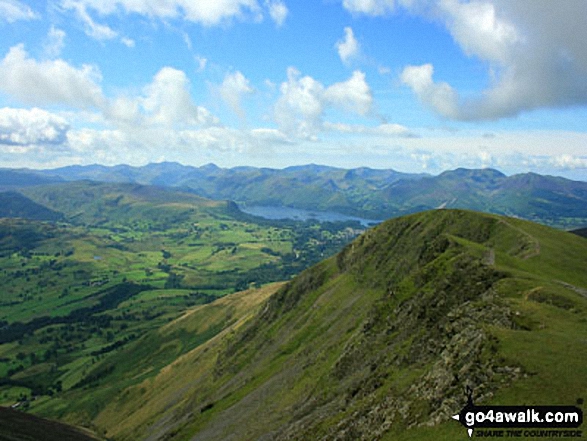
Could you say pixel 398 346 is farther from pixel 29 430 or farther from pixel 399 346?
pixel 29 430

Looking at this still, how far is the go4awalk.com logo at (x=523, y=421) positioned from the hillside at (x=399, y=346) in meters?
1.04

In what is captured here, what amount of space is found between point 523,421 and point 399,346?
38.0 meters

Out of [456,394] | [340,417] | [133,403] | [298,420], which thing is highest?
[456,394]

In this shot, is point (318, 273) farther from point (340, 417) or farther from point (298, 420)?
point (340, 417)

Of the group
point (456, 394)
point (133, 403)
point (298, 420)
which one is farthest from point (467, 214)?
point (133, 403)

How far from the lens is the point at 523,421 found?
117ft

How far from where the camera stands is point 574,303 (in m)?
59.3

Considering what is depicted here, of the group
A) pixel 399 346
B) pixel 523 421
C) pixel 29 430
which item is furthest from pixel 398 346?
pixel 29 430

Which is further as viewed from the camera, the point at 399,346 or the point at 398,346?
the point at 398,346

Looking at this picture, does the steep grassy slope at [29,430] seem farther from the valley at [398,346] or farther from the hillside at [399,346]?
the hillside at [399,346]

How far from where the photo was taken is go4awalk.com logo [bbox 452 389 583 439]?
110ft

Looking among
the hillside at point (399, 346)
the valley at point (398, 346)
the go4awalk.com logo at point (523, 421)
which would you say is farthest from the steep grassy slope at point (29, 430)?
the go4awalk.com logo at point (523, 421)

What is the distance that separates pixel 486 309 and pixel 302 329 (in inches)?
3333

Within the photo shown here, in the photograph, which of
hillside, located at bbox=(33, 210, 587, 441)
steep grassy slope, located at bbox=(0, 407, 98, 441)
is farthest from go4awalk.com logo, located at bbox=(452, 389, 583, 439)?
steep grassy slope, located at bbox=(0, 407, 98, 441)
